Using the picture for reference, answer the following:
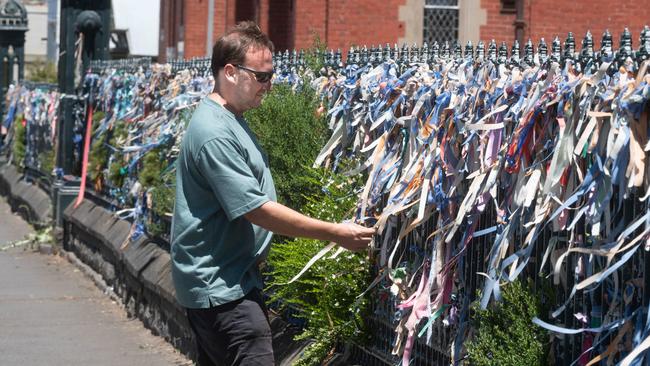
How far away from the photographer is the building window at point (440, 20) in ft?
72.1

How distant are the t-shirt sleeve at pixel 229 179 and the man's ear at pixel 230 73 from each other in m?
0.28

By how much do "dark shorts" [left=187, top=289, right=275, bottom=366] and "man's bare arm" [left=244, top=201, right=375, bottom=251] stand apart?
36cm

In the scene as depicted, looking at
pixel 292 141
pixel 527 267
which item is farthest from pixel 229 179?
pixel 292 141

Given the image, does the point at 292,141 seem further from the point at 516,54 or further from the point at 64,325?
the point at 64,325

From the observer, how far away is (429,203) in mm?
5035

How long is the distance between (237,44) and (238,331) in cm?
112

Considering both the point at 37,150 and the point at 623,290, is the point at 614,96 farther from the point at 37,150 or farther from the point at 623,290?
the point at 37,150

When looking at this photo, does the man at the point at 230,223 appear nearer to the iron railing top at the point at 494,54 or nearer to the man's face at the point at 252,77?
the man's face at the point at 252,77

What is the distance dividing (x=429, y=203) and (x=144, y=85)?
6435 mm

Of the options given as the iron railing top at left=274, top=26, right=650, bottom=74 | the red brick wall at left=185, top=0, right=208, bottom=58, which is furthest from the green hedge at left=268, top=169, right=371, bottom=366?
the red brick wall at left=185, top=0, right=208, bottom=58

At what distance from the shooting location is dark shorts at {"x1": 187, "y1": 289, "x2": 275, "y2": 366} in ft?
15.5

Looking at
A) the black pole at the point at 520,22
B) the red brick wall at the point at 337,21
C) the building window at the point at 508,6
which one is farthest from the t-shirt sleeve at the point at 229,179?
the building window at the point at 508,6

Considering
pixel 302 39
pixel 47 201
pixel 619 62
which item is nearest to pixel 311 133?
pixel 619 62

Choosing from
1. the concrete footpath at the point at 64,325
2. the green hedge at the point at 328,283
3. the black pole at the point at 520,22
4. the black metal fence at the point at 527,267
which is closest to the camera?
the black metal fence at the point at 527,267
